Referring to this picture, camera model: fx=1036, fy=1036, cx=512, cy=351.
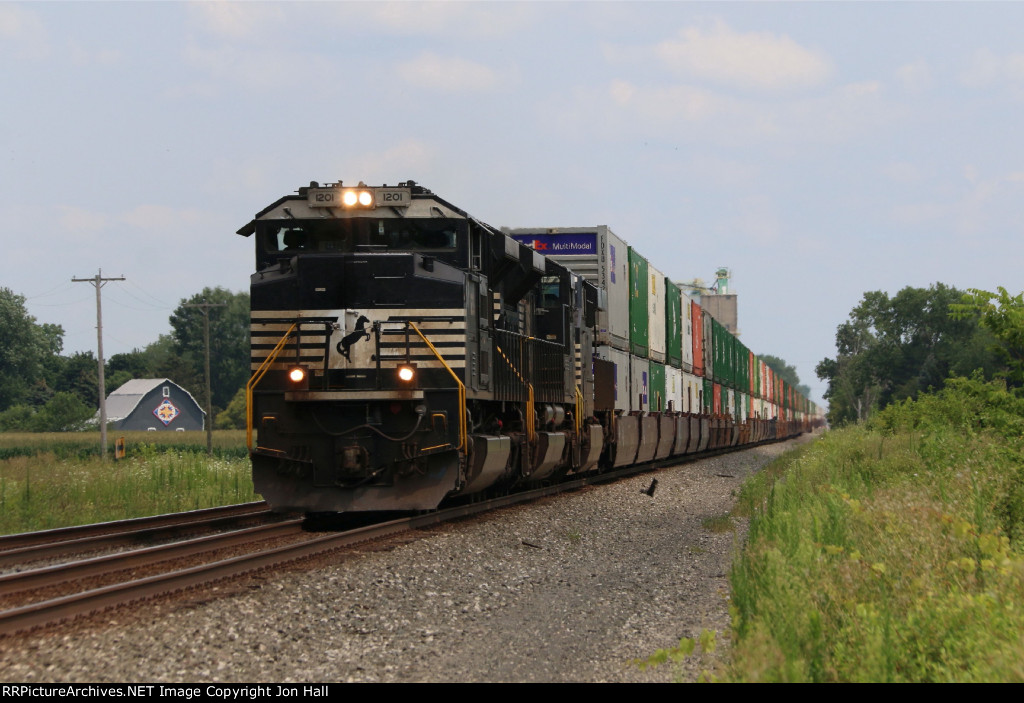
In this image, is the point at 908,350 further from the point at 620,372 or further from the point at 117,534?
the point at 117,534

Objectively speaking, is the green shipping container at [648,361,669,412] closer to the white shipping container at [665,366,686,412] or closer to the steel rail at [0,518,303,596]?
the white shipping container at [665,366,686,412]

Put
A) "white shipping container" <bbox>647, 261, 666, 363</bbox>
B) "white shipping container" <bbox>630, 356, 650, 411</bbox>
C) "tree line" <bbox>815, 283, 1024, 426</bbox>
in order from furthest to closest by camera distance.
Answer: "tree line" <bbox>815, 283, 1024, 426</bbox> < "white shipping container" <bbox>647, 261, 666, 363</bbox> < "white shipping container" <bbox>630, 356, 650, 411</bbox>

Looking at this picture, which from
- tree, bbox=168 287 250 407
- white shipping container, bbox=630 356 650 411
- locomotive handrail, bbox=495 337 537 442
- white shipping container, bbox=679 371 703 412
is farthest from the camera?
tree, bbox=168 287 250 407

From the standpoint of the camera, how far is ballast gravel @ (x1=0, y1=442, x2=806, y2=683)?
5.49 m

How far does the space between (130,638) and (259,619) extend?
855 mm

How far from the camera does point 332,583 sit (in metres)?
7.73

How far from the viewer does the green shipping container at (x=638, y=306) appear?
72.6 ft

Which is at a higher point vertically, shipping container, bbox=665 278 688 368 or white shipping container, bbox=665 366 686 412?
shipping container, bbox=665 278 688 368

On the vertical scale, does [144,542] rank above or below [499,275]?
below

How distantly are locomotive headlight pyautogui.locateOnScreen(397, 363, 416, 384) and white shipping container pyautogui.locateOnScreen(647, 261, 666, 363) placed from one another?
44.5 ft

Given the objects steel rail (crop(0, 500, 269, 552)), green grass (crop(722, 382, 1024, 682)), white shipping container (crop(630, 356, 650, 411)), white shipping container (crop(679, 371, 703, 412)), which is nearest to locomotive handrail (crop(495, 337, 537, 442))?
steel rail (crop(0, 500, 269, 552))

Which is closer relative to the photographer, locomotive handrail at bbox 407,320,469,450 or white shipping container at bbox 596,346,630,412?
locomotive handrail at bbox 407,320,469,450
